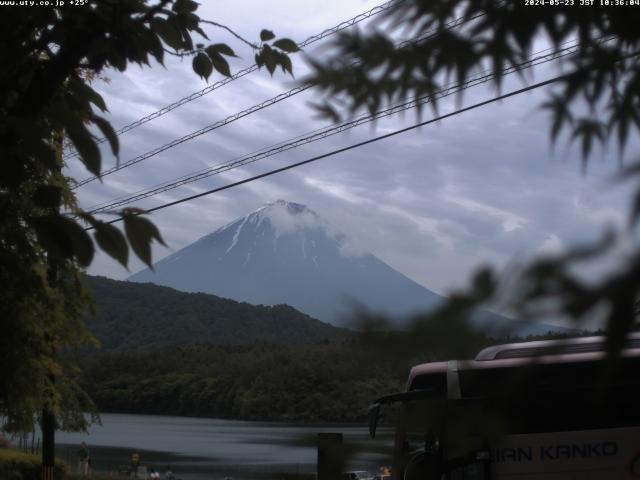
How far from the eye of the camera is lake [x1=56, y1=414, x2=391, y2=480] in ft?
4.31

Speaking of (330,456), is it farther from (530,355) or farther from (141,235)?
(141,235)

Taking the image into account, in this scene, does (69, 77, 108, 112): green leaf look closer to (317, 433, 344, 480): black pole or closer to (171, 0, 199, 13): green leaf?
(171, 0, 199, 13): green leaf

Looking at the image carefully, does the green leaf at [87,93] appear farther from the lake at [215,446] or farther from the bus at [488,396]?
the bus at [488,396]

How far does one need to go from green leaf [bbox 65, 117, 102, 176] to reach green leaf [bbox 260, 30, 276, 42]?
117 cm

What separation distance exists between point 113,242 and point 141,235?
0.07 meters

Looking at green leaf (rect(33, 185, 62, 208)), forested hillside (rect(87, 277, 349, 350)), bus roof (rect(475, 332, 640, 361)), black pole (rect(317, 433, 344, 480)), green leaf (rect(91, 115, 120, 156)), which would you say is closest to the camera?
bus roof (rect(475, 332, 640, 361))

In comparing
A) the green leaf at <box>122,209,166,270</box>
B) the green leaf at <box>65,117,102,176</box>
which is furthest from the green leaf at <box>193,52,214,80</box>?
the green leaf at <box>122,209,166,270</box>

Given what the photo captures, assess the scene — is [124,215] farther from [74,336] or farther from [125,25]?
[74,336]

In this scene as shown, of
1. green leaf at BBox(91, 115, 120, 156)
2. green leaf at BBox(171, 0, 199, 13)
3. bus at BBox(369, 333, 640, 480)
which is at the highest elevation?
green leaf at BBox(171, 0, 199, 13)

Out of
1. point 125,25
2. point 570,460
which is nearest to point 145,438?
point 570,460

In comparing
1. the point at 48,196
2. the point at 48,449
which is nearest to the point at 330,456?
the point at 48,196

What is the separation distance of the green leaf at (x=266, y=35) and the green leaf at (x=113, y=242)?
1510mm

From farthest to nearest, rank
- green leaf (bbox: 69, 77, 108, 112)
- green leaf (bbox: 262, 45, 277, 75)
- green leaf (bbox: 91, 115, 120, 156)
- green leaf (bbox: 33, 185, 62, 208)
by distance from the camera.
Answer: green leaf (bbox: 262, 45, 277, 75) < green leaf (bbox: 69, 77, 108, 112) < green leaf (bbox: 91, 115, 120, 156) < green leaf (bbox: 33, 185, 62, 208)

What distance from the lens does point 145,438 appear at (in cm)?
3931
